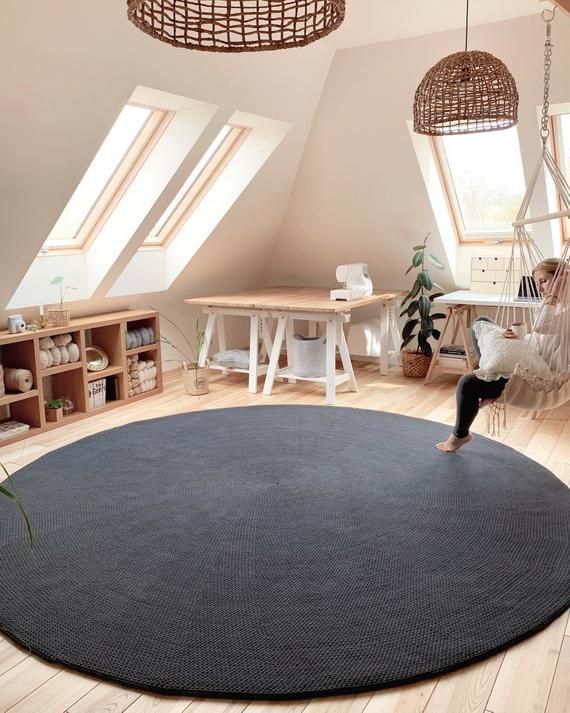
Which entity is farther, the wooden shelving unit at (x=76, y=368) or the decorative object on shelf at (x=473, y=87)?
the wooden shelving unit at (x=76, y=368)

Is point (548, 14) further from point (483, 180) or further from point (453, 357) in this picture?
point (453, 357)

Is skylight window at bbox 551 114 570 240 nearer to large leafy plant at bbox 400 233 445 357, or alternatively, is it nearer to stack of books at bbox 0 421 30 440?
large leafy plant at bbox 400 233 445 357

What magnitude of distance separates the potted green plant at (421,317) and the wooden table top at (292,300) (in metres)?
0.21

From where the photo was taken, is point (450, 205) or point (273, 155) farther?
point (450, 205)

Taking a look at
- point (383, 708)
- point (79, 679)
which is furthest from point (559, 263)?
point (79, 679)

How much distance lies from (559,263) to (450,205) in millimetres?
2805

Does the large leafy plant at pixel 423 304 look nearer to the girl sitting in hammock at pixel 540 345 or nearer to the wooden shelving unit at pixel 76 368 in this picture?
the girl sitting in hammock at pixel 540 345

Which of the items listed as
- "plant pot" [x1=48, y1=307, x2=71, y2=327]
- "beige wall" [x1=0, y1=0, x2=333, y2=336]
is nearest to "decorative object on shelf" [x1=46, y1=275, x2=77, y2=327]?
"plant pot" [x1=48, y1=307, x2=71, y2=327]

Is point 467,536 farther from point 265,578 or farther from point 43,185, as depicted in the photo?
point 43,185

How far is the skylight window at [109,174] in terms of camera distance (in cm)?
469

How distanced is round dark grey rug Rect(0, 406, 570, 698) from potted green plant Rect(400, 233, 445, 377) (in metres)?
1.78

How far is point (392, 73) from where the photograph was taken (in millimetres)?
4660

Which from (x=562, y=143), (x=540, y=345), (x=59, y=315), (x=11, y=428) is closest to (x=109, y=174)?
(x=59, y=315)

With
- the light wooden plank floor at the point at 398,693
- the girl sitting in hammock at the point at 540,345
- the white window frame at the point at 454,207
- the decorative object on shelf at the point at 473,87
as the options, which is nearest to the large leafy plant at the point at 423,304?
the white window frame at the point at 454,207
